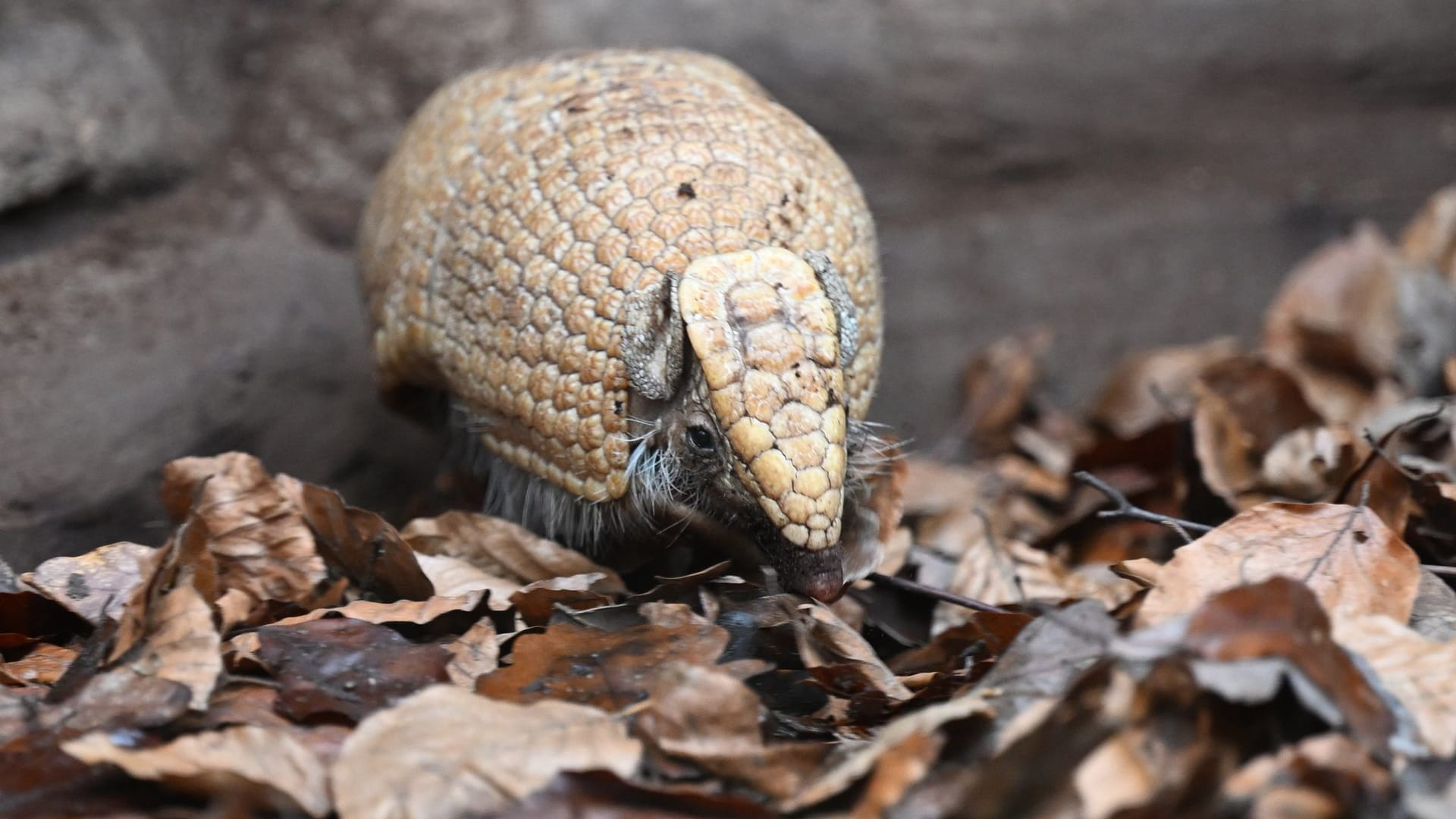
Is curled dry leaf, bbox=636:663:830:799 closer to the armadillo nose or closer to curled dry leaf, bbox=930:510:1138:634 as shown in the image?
the armadillo nose

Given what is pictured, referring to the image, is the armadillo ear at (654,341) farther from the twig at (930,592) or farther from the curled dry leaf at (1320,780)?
the curled dry leaf at (1320,780)

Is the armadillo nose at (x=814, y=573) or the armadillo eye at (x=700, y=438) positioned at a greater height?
the armadillo eye at (x=700, y=438)

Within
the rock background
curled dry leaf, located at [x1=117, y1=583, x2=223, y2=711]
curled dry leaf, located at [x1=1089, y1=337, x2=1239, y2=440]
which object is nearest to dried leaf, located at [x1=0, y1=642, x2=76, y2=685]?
curled dry leaf, located at [x1=117, y1=583, x2=223, y2=711]

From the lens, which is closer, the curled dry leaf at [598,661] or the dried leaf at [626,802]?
the dried leaf at [626,802]

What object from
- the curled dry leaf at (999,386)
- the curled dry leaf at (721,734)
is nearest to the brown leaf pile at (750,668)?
the curled dry leaf at (721,734)

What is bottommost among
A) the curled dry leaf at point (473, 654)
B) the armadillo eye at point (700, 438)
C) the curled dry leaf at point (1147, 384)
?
the curled dry leaf at point (1147, 384)

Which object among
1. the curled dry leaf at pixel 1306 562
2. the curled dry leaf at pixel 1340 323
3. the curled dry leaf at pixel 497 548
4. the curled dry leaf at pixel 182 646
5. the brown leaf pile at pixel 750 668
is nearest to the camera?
the brown leaf pile at pixel 750 668

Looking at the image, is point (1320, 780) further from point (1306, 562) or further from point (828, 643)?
point (828, 643)

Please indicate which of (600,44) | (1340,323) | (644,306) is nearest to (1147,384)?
(1340,323)

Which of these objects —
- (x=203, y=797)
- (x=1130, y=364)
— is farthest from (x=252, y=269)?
(x=1130, y=364)
